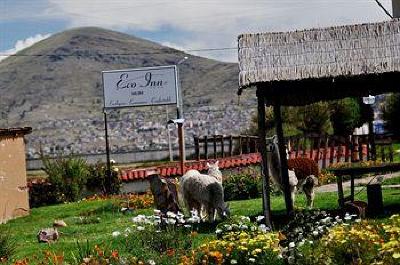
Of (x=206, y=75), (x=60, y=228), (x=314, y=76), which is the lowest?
(x=60, y=228)

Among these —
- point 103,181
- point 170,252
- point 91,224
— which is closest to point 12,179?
point 103,181

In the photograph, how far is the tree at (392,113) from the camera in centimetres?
5056

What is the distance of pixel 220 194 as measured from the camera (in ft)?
58.3

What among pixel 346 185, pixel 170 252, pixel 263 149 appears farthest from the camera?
pixel 346 185

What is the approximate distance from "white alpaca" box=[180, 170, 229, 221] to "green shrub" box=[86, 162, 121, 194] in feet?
39.6

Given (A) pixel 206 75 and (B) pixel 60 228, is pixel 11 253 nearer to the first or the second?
(B) pixel 60 228

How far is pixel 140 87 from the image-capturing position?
3816 centimetres

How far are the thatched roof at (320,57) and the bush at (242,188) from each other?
25.1 feet

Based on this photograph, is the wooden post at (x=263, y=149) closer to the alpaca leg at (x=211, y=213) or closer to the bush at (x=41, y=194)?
the alpaca leg at (x=211, y=213)

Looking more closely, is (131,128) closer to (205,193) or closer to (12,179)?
(12,179)

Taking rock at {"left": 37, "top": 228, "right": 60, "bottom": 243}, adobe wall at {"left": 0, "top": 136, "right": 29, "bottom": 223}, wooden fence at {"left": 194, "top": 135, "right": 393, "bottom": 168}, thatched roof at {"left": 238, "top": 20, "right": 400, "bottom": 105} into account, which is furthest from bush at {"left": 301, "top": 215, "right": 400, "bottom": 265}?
wooden fence at {"left": 194, "top": 135, "right": 393, "bottom": 168}

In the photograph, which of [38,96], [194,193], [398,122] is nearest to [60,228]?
[194,193]

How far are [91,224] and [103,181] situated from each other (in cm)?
944

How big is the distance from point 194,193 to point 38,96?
167771 mm
